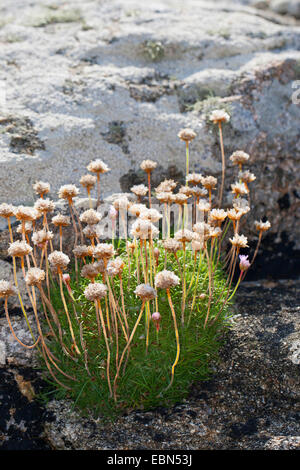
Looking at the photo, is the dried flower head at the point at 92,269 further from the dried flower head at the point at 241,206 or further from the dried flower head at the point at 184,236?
the dried flower head at the point at 241,206

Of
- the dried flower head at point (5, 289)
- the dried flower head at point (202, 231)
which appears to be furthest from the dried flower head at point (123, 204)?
the dried flower head at point (5, 289)

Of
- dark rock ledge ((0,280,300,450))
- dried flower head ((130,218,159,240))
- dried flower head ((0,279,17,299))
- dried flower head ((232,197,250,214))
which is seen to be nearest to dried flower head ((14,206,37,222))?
dried flower head ((0,279,17,299))

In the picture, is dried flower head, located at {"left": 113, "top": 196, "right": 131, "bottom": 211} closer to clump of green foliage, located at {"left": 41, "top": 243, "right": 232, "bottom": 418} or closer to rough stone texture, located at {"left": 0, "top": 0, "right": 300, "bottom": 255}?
clump of green foliage, located at {"left": 41, "top": 243, "right": 232, "bottom": 418}

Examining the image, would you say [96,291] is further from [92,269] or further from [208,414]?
[208,414]

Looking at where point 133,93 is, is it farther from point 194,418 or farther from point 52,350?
point 194,418

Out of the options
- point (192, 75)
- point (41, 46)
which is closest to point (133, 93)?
point (192, 75)
